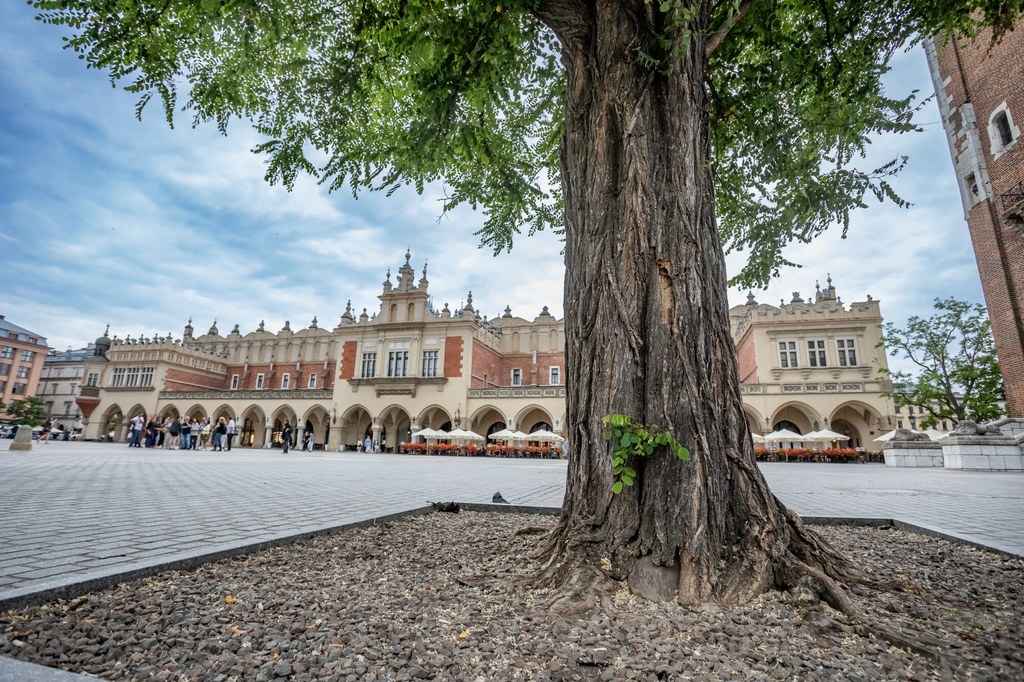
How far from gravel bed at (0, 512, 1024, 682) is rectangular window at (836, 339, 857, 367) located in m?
28.4

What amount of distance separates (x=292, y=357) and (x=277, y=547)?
136 ft

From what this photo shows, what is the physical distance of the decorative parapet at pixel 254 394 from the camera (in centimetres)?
3291

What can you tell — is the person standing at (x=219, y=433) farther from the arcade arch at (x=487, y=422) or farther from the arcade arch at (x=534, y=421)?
the arcade arch at (x=534, y=421)

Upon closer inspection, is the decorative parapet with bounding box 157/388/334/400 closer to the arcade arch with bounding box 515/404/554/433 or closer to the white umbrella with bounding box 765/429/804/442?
the arcade arch with bounding box 515/404/554/433

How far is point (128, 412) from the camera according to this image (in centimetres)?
3756

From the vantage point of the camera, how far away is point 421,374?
1236 inches

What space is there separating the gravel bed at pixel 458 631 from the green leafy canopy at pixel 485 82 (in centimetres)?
302

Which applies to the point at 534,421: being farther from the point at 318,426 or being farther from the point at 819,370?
the point at 318,426

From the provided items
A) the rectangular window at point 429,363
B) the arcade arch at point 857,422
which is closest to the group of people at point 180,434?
the rectangular window at point 429,363

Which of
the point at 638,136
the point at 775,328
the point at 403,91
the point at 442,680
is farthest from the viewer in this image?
the point at 775,328

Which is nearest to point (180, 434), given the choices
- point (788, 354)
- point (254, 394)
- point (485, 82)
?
point (254, 394)

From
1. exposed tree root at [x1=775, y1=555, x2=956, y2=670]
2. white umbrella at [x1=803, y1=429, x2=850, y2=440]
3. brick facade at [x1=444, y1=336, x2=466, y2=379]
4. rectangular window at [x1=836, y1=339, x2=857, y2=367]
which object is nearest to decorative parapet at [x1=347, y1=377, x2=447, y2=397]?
brick facade at [x1=444, y1=336, x2=466, y2=379]

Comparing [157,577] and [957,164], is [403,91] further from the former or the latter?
[957,164]

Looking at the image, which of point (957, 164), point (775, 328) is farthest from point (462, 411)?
point (957, 164)
